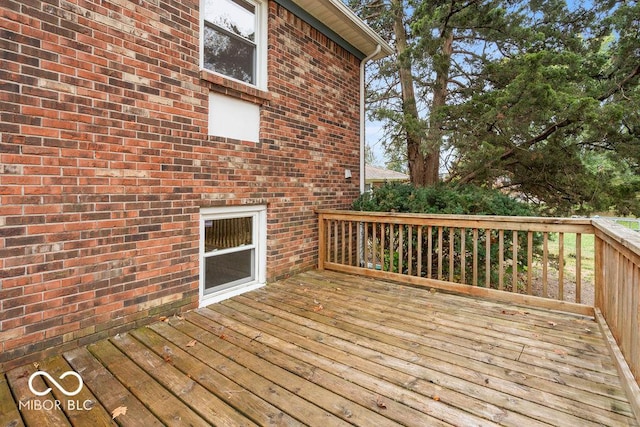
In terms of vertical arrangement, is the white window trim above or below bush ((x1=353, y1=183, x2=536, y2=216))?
above

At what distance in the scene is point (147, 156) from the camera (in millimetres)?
2947

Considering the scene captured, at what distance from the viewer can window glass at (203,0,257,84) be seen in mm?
3584

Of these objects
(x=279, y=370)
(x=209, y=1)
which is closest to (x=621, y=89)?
(x=209, y=1)

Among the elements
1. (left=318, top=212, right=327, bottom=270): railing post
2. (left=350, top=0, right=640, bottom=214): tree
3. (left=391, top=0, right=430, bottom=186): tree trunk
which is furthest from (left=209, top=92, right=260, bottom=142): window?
(left=391, top=0, right=430, bottom=186): tree trunk

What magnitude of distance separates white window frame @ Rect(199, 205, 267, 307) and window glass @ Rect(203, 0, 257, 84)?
61.8 inches

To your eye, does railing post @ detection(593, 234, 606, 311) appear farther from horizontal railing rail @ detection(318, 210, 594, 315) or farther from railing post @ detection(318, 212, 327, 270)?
railing post @ detection(318, 212, 327, 270)

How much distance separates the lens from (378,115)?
598 cm

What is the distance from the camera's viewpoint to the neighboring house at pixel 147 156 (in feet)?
7.54

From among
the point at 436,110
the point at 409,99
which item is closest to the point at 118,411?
the point at 436,110

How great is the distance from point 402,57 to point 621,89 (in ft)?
11.8

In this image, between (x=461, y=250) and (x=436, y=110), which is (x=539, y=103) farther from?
(x=461, y=250)

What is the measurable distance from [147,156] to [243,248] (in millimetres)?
1587

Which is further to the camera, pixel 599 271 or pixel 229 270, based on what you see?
pixel 229 270

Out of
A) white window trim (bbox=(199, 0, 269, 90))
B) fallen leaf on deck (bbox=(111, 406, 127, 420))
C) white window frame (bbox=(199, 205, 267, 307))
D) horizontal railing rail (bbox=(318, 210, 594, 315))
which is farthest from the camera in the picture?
white window trim (bbox=(199, 0, 269, 90))
